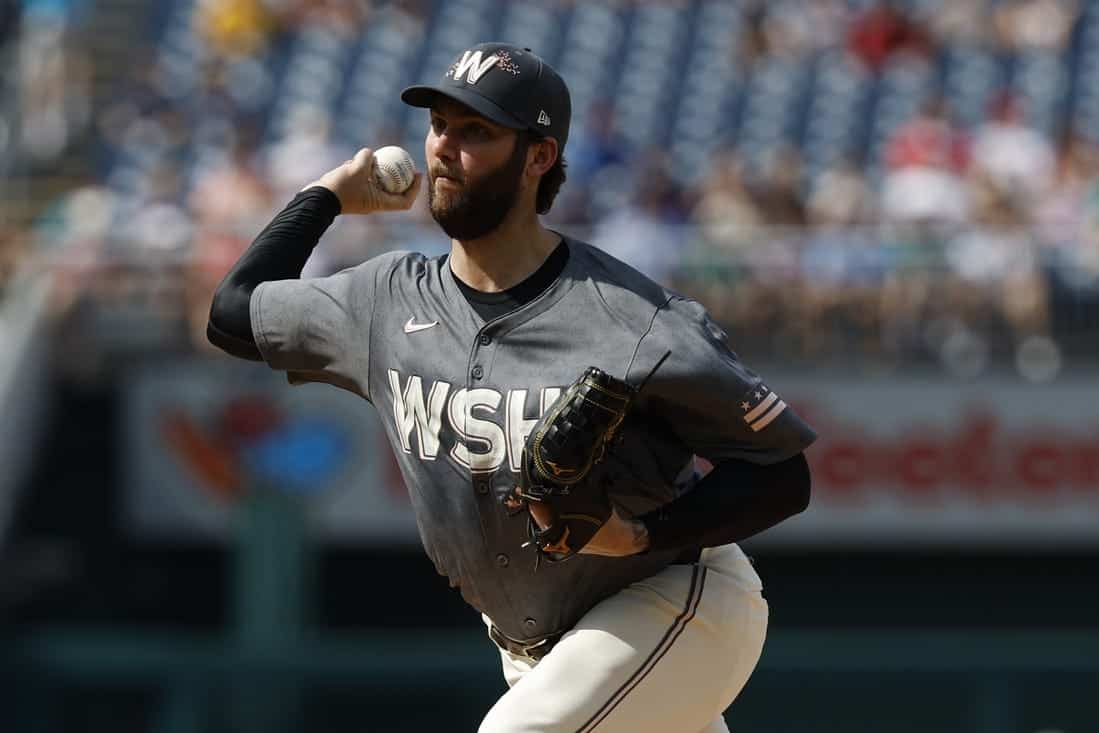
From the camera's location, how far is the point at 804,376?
11.6 metres

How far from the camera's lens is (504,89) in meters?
3.85

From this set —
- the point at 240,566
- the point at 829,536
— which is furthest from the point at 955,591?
the point at 240,566

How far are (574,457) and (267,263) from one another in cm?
102

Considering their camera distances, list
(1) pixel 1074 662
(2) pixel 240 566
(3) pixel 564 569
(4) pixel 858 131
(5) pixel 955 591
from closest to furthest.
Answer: (3) pixel 564 569
(1) pixel 1074 662
(2) pixel 240 566
(5) pixel 955 591
(4) pixel 858 131

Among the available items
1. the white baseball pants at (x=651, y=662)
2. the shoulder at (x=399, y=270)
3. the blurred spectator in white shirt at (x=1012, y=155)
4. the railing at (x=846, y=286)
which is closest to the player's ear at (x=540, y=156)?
the shoulder at (x=399, y=270)

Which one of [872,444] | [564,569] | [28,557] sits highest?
[564,569]

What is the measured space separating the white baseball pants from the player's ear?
87cm

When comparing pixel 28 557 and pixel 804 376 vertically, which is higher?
pixel 804 376

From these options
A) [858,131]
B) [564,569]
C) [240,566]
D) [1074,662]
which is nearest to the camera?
[564,569]

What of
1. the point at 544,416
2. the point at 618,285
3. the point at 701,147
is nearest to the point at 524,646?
the point at 544,416

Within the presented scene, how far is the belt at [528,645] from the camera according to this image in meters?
4.05

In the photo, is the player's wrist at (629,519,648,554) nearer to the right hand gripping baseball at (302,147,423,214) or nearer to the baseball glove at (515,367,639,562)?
the baseball glove at (515,367,639,562)

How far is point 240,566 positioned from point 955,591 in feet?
Answer: 14.7

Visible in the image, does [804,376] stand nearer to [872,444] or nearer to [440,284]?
[872,444]
